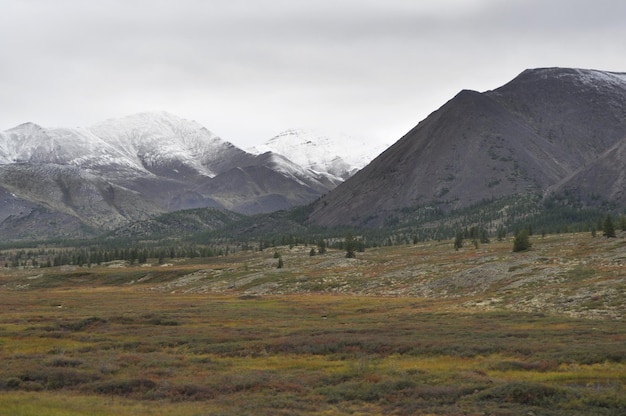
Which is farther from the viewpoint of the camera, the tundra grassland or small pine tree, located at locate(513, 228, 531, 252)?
small pine tree, located at locate(513, 228, 531, 252)

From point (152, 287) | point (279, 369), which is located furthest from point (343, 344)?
point (152, 287)

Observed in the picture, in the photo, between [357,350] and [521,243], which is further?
[521,243]

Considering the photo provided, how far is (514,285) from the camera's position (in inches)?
3418

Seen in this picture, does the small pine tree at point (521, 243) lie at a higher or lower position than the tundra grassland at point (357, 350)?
higher

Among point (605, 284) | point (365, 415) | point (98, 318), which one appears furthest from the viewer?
point (98, 318)

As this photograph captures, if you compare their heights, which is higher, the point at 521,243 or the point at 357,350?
the point at 521,243

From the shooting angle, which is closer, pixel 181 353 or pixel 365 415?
pixel 365 415

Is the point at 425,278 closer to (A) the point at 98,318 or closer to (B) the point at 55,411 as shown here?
(A) the point at 98,318

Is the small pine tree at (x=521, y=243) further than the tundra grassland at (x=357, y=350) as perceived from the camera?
Yes

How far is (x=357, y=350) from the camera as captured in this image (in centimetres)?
5078

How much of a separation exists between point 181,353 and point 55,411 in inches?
873

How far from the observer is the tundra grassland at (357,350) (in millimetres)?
33375

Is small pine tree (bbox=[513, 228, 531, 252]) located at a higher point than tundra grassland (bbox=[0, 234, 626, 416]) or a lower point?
higher

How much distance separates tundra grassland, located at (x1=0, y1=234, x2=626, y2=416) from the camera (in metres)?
33.4
